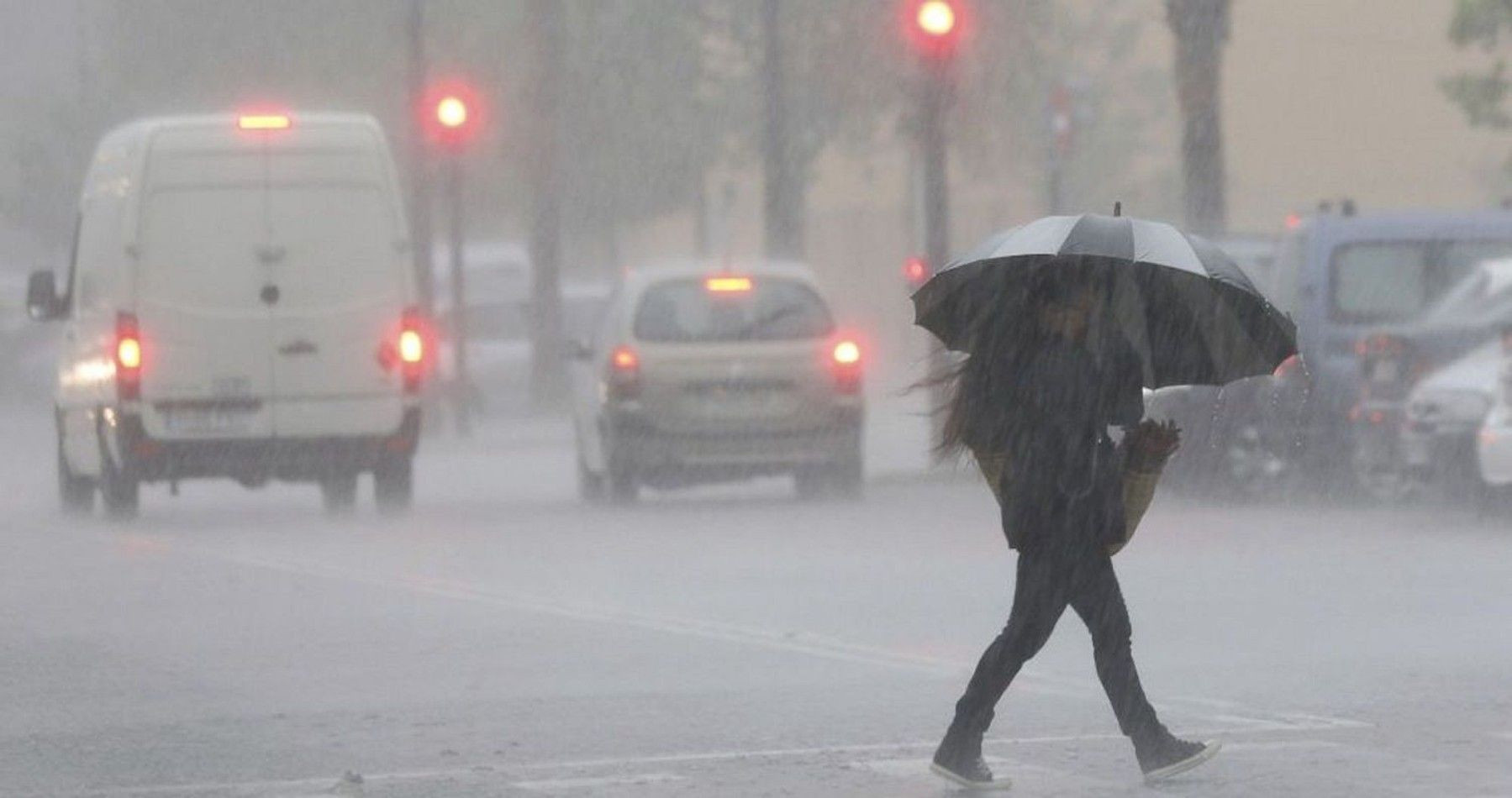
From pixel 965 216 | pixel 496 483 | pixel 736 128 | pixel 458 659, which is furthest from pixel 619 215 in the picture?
pixel 458 659

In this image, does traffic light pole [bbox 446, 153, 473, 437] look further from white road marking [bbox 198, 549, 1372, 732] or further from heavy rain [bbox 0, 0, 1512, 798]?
white road marking [bbox 198, 549, 1372, 732]

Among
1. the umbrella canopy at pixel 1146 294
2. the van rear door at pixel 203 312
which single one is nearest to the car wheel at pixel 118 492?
the van rear door at pixel 203 312

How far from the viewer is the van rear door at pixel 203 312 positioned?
74.9 ft

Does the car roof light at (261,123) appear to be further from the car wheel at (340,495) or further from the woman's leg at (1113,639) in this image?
the woman's leg at (1113,639)

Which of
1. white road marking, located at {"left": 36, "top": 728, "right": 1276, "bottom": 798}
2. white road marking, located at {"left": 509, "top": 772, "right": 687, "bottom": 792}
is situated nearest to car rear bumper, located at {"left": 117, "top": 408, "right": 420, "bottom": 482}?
white road marking, located at {"left": 36, "top": 728, "right": 1276, "bottom": 798}

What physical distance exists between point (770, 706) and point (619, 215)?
157ft

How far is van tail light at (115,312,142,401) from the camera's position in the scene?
22703mm

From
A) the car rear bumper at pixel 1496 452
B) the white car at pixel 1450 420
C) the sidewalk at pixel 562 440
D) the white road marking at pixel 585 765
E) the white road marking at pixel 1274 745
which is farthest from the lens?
the sidewalk at pixel 562 440

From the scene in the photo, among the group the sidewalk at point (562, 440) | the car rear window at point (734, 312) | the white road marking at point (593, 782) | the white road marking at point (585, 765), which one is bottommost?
the sidewalk at point (562, 440)

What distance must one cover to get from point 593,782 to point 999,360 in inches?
61.9

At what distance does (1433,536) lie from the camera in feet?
64.9

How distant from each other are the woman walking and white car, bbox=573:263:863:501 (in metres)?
14.1

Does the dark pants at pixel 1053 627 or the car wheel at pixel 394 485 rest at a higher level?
the dark pants at pixel 1053 627

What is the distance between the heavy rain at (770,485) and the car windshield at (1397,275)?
0.11ft
